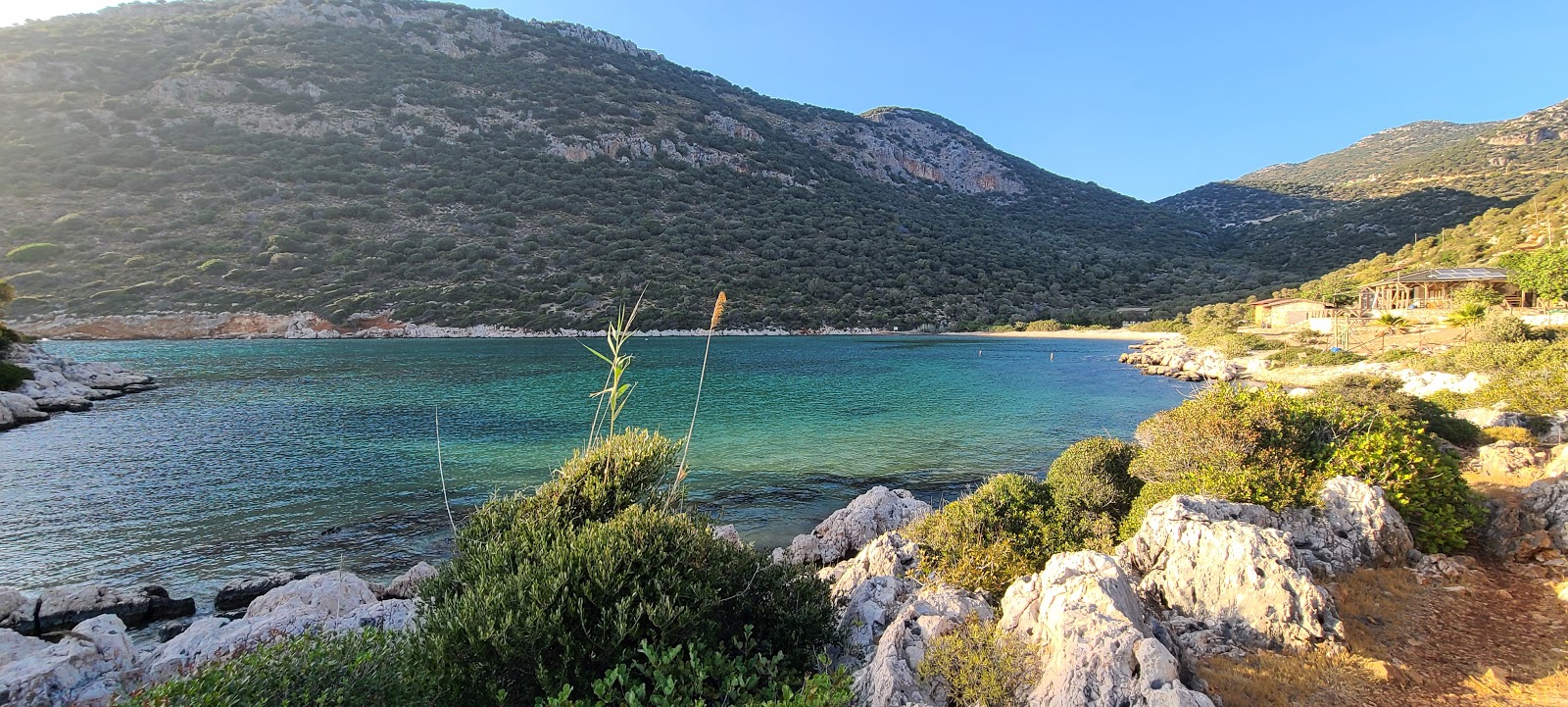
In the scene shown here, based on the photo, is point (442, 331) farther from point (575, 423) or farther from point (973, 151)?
point (973, 151)

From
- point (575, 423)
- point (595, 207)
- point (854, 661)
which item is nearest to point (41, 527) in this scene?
point (575, 423)

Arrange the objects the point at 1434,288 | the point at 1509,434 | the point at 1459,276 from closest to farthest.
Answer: the point at 1509,434, the point at 1459,276, the point at 1434,288

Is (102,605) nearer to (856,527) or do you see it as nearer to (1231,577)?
(856,527)

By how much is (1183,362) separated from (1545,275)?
15.8m

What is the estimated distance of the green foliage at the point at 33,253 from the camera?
44969 mm

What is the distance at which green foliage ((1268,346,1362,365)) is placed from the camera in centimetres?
2867

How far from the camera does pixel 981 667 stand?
3740mm

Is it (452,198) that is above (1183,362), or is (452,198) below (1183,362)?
above

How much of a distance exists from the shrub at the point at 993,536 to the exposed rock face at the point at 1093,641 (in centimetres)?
152

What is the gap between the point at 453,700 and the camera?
136 inches

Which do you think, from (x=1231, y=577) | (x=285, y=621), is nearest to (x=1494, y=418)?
(x=1231, y=577)

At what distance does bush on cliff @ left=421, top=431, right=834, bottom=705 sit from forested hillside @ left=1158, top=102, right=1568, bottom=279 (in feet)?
316

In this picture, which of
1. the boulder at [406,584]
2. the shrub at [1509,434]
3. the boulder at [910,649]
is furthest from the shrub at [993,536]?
the shrub at [1509,434]

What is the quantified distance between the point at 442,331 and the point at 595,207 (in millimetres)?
26873
